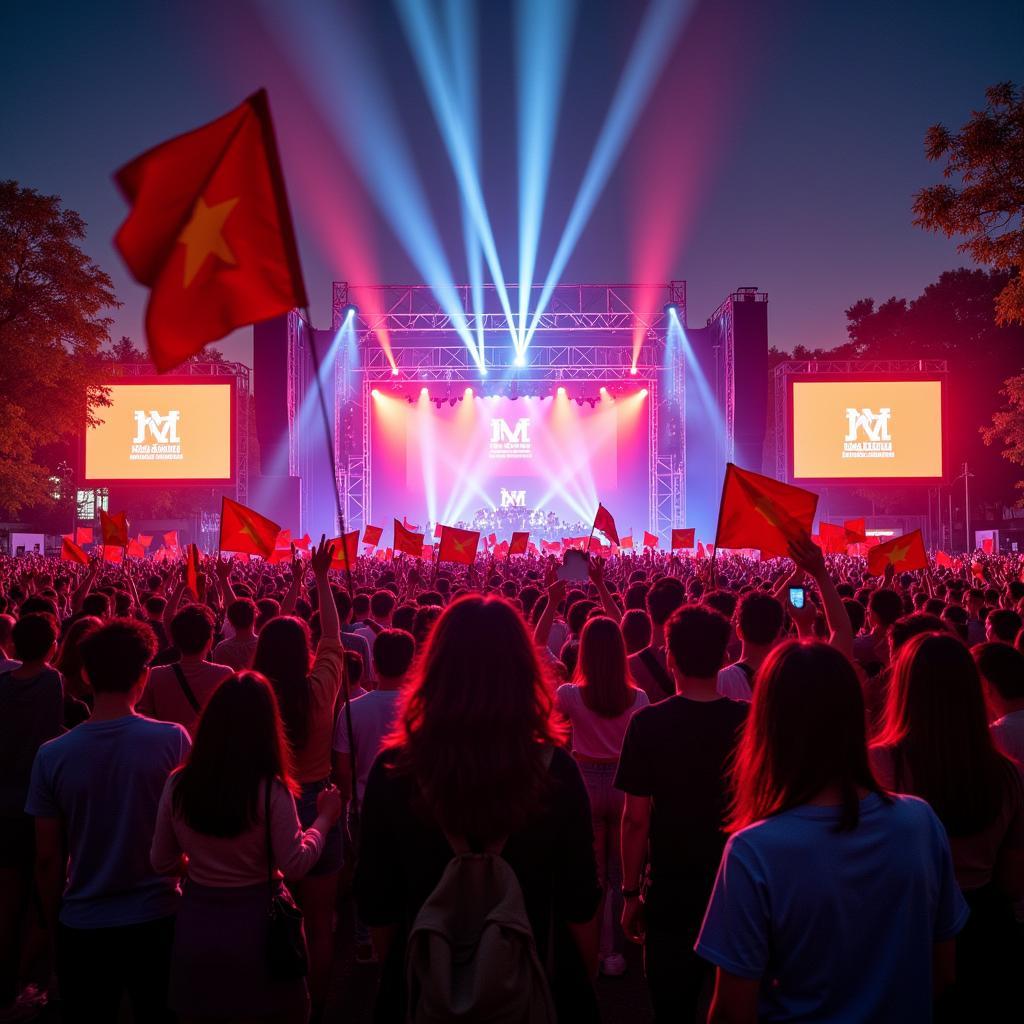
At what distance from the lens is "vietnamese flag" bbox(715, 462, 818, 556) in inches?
257

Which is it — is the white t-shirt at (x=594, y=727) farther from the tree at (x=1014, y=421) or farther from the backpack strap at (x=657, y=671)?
the tree at (x=1014, y=421)

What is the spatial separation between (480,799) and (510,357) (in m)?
30.7

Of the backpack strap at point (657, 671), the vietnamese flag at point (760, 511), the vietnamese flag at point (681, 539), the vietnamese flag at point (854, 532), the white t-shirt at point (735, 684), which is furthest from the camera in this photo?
the vietnamese flag at point (681, 539)

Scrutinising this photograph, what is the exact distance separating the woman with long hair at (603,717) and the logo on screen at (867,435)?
27.0 meters

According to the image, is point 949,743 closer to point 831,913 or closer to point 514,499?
point 831,913

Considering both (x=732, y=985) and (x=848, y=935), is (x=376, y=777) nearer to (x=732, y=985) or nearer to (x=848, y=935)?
(x=732, y=985)

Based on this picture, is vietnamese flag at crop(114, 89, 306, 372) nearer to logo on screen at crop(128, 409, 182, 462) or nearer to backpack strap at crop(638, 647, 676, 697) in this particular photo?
backpack strap at crop(638, 647, 676, 697)

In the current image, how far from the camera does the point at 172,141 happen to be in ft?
11.0

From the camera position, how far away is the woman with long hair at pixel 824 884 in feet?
6.36

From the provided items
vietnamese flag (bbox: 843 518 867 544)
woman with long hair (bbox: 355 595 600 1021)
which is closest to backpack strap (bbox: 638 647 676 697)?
woman with long hair (bbox: 355 595 600 1021)

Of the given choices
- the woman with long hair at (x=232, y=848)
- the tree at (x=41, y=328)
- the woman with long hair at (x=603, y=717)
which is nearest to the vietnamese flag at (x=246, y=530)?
the woman with long hair at (x=603, y=717)

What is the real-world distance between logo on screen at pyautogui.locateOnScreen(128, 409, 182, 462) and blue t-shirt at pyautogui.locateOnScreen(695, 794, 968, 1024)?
29620mm

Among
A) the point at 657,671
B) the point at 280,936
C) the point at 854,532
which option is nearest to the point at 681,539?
the point at 854,532

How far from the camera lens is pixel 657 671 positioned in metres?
5.21
